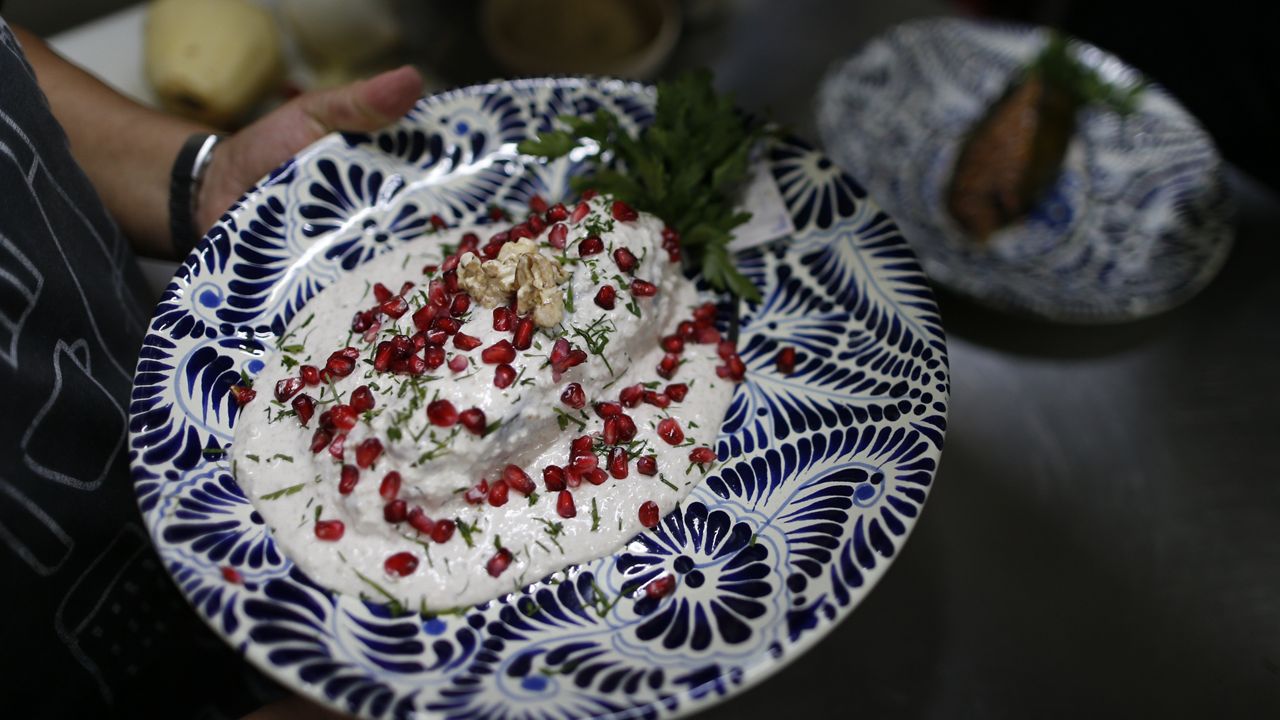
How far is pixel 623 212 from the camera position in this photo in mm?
2189

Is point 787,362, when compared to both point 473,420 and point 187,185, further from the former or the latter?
point 187,185

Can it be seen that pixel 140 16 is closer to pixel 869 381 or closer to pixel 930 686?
pixel 869 381

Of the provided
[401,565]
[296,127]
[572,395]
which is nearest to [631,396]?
Result: [572,395]

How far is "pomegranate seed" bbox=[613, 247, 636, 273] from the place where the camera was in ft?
6.81

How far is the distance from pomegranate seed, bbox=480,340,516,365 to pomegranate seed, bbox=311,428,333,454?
0.42m

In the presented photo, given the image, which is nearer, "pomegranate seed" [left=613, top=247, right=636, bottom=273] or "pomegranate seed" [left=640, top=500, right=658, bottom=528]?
"pomegranate seed" [left=640, top=500, right=658, bottom=528]

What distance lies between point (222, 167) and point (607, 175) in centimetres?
128

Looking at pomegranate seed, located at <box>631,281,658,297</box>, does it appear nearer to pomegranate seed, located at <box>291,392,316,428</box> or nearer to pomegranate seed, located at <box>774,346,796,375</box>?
pomegranate seed, located at <box>774,346,796,375</box>

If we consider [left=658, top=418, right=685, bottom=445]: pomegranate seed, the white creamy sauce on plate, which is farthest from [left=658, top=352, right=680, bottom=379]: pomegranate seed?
[left=658, top=418, right=685, bottom=445]: pomegranate seed

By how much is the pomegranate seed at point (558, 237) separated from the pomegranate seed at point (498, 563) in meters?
0.81

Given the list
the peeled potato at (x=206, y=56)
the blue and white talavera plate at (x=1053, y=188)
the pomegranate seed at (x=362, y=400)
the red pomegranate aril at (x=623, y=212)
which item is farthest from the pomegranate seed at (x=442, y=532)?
the peeled potato at (x=206, y=56)

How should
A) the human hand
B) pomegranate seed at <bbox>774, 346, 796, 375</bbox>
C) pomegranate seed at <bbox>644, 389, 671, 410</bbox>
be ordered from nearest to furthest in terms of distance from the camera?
pomegranate seed at <bbox>644, 389, 671, 410</bbox>, pomegranate seed at <bbox>774, 346, 796, 375</bbox>, the human hand

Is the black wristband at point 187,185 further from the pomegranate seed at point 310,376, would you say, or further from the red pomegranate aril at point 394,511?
the red pomegranate aril at point 394,511

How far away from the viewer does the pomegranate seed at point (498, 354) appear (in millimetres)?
1893
